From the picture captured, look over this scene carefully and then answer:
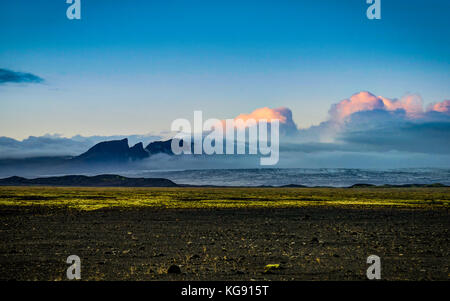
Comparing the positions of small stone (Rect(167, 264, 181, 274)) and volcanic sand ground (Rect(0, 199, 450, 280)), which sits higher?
small stone (Rect(167, 264, 181, 274))

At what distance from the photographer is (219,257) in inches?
580

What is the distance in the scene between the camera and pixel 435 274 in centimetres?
1217

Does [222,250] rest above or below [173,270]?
below

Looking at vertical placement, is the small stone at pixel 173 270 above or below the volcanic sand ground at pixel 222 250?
above

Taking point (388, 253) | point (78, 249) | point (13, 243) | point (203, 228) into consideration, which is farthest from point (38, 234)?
point (388, 253)

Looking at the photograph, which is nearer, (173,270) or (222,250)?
(173,270)

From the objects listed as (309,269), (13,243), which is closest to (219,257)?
Answer: (309,269)
